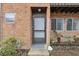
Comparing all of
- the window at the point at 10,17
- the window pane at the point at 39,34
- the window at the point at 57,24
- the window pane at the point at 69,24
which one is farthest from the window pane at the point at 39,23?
the window pane at the point at 69,24

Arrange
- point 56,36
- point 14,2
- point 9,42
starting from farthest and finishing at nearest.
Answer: point 56,36, point 14,2, point 9,42

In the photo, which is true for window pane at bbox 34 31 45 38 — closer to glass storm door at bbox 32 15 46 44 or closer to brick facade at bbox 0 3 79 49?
glass storm door at bbox 32 15 46 44

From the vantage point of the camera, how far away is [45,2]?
45.8 feet

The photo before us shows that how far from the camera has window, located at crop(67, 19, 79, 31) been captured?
20.7 m

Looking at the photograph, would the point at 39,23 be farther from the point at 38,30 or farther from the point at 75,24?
the point at 75,24

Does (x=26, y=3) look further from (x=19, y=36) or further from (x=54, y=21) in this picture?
(x=54, y=21)

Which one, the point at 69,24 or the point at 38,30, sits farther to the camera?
the point at 69,24

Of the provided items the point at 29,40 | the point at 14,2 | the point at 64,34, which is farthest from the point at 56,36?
the point at 14,2

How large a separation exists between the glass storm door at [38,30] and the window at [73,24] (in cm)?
454

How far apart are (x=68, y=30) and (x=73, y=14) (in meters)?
1.47

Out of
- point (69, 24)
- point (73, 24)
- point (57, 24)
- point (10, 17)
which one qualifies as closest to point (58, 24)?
point (57, 24)

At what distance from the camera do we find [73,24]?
2080 cm

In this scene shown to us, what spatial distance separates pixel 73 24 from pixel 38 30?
498 centimetres

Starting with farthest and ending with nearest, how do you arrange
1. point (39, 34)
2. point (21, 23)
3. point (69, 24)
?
point (69, 24) < point (39, 34) < point (21, 23)
